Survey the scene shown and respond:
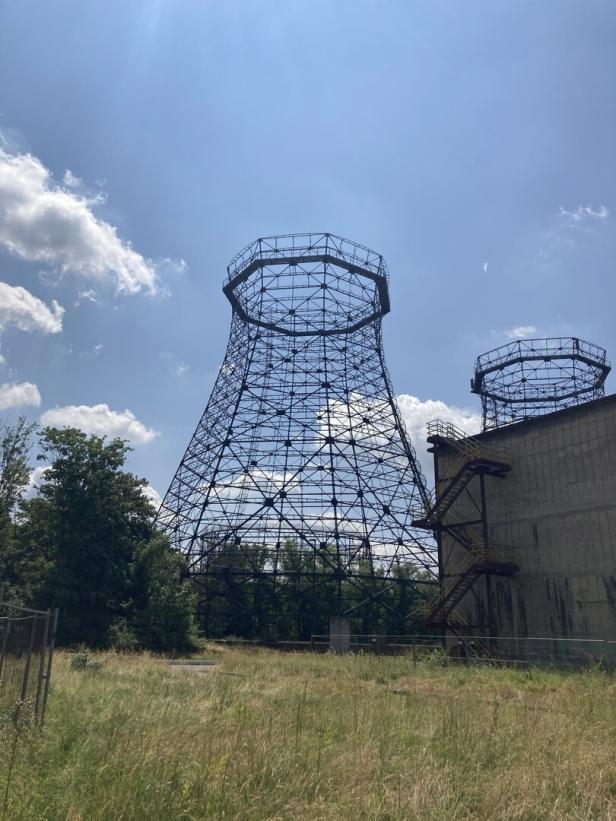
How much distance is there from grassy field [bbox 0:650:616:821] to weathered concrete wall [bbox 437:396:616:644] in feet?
44.6

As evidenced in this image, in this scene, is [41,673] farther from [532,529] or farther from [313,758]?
[532,529]

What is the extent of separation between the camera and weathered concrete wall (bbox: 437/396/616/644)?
23734mm

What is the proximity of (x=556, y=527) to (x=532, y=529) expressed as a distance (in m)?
1.16

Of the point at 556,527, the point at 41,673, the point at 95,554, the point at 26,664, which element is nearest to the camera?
the point at 26,664

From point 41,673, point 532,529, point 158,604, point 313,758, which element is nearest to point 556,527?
point 532,529

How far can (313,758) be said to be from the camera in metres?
6.98

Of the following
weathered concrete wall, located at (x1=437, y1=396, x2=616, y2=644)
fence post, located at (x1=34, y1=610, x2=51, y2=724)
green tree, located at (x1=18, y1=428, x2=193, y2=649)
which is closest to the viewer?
fence post, located at (x1=34, y1=610, x2=51, y2=724)

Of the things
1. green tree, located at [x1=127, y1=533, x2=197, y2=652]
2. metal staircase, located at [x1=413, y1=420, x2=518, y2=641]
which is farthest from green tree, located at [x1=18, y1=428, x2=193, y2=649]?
metal staircase, located at [x1=413, y1=420, x2=518, y2=641]

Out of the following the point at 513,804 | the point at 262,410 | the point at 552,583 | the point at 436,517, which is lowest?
the point at 513,804

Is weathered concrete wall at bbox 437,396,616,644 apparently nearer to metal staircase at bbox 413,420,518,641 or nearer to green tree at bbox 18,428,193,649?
metal staircase at bbox 413,420,518,641

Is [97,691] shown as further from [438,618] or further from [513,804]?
[438,618]

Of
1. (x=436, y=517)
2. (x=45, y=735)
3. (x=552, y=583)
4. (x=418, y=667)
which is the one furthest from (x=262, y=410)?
(x=45, y=735)

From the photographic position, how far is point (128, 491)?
36.1 metres

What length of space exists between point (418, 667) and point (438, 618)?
995 cm
